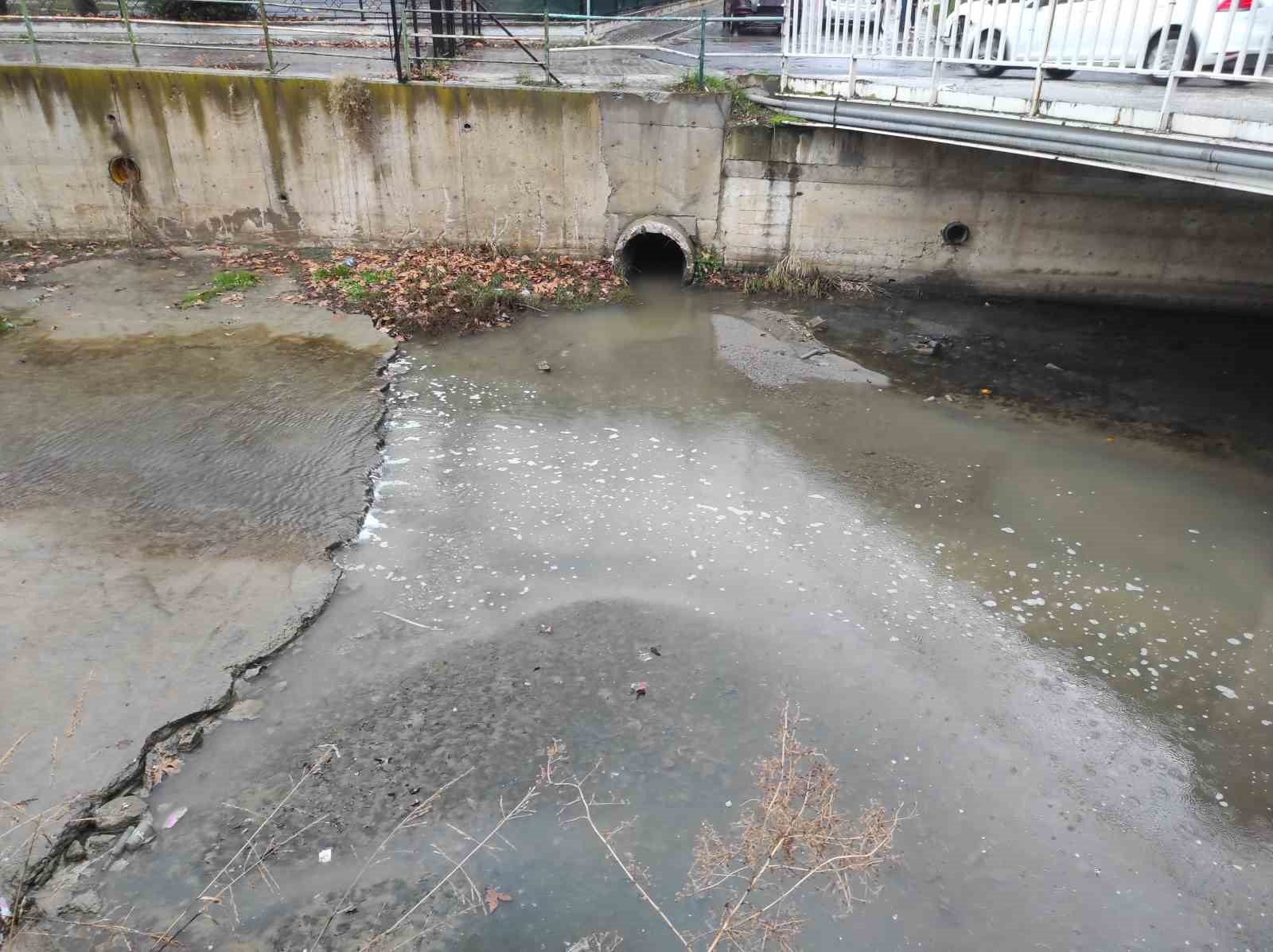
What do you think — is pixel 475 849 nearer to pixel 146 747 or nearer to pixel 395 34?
pixel 146 747

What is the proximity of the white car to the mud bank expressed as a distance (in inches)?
282

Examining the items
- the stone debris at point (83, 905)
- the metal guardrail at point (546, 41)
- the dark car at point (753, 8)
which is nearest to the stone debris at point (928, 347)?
the metal guardrail at point (546, 41)

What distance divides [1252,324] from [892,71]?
588 centimetres

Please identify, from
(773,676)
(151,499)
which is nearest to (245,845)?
(773,676)

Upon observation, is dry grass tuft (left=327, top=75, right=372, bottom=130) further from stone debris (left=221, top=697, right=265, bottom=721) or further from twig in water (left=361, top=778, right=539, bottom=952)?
twig in water (left=361, top=778, right=539, bottom=952)

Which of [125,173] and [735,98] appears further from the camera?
[125,173]

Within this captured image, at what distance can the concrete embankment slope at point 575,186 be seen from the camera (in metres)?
11.1

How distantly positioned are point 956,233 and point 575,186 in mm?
5404

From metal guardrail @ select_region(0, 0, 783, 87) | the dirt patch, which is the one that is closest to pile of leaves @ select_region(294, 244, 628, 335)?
metal guardrail @ select_region(0, 0, 783, 87)

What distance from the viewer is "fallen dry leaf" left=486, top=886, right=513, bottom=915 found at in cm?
404

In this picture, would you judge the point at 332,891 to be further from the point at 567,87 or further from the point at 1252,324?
the point at 1252,324

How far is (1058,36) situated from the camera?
7824 millimetres

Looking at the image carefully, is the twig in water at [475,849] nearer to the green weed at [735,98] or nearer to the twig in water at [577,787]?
the twig in water at [577,787]

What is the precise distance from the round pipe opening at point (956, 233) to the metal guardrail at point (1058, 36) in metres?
1.95
